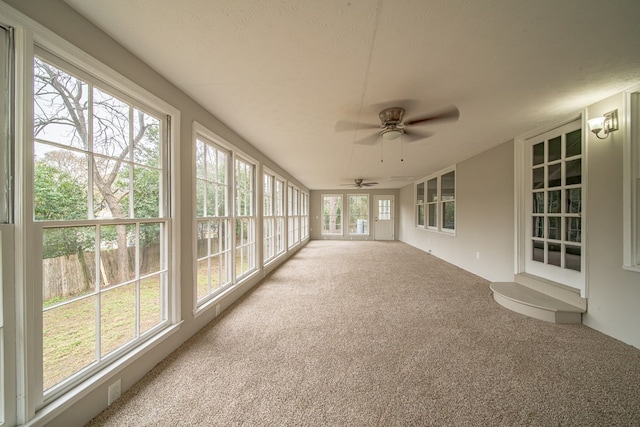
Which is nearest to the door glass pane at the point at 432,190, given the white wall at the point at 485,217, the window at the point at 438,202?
the window at the point at 438,202

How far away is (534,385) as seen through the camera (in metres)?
1.62

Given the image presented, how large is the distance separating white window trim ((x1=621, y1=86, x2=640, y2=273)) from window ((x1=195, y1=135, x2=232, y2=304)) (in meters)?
4.15

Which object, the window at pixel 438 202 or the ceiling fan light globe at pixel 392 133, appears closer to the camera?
the ceiling fan light globe at pixel 392 133

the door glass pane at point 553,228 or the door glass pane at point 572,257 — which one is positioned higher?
the door glass pane at point 553,228

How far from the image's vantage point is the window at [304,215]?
9.01m

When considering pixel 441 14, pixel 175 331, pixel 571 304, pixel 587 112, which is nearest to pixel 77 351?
pixel 175 331

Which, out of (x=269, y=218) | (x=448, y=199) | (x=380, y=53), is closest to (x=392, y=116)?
(x=380, y=53)

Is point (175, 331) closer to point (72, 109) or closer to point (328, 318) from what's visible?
point (328, 318)

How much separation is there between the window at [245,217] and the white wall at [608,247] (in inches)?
165

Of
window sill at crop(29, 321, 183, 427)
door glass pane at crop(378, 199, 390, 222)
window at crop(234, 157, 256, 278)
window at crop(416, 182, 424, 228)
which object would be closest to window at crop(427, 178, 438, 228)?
window at crop(416, 182, 424, 228)

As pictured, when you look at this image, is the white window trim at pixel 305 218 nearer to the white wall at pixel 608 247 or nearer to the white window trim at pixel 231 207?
the white window trim at pixel 231 207

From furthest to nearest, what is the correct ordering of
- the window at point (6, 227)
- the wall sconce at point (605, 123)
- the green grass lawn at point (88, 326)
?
the wall sconce at point (605, 123)
the green grass lawn at point (88, 326)
the window at point (6, 227)

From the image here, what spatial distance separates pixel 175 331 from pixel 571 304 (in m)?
4.20

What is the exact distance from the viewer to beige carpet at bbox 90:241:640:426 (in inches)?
54.7
